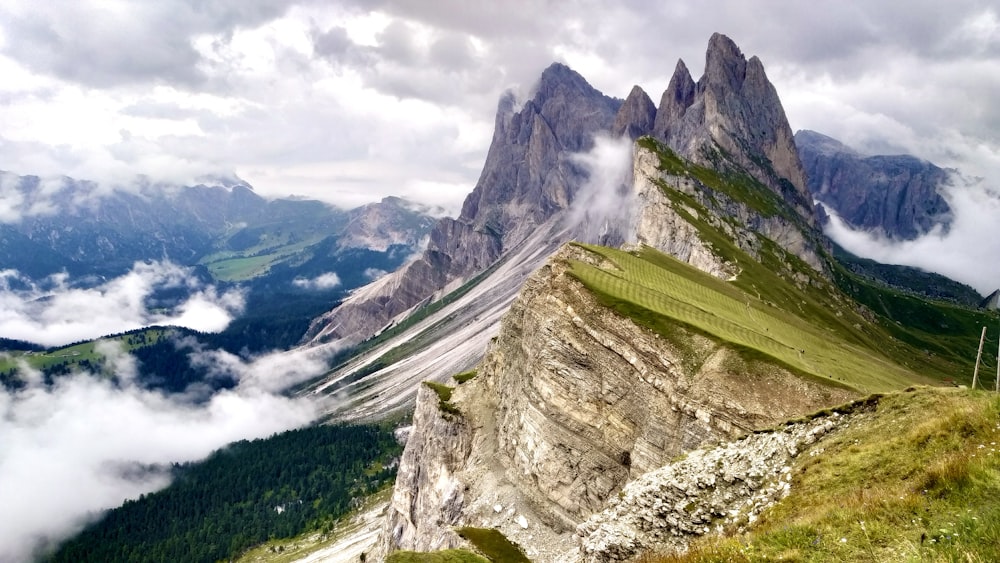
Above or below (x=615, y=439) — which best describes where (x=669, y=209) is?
above

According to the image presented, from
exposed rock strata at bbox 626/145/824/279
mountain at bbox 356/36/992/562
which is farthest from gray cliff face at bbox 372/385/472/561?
exposed rock strata at bbox 626/145/824/279

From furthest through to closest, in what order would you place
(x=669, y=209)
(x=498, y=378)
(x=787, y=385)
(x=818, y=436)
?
(x=669, y=209) → (x=498, y=378) → (x=787, y=385) → (x=818, y=436)

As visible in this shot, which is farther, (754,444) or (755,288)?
(755,288)

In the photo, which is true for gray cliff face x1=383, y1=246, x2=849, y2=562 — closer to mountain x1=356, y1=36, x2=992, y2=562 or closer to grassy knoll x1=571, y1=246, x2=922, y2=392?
mountain x1=356, y1=36, x2=992, y2=562

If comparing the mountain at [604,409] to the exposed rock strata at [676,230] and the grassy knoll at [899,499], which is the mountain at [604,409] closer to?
the grassy knoll at [899,499]

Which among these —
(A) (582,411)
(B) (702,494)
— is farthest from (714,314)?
(B) (702,494)

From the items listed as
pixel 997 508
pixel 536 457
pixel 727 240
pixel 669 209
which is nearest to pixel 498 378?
pixel 536 457

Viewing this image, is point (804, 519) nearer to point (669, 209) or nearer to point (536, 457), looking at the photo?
point (536, 457)
